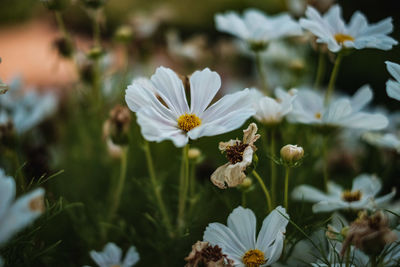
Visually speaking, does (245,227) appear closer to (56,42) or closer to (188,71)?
(56,42)

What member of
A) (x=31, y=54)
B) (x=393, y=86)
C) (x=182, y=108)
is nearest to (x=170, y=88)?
(x=182, y=108)

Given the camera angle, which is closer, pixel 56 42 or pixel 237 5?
pixel 56 42

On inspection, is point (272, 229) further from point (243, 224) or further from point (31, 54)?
point (31, 54)

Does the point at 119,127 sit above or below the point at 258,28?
below

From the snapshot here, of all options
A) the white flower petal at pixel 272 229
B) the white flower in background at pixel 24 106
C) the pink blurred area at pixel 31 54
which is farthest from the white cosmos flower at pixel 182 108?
the pink blurred area at pixel 31 54

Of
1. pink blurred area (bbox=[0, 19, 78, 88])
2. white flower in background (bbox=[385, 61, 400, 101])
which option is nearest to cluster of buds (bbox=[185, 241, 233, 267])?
white flower in background (bbox=[385, 61, 400, 101])

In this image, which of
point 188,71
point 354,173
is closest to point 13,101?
point 188,71
